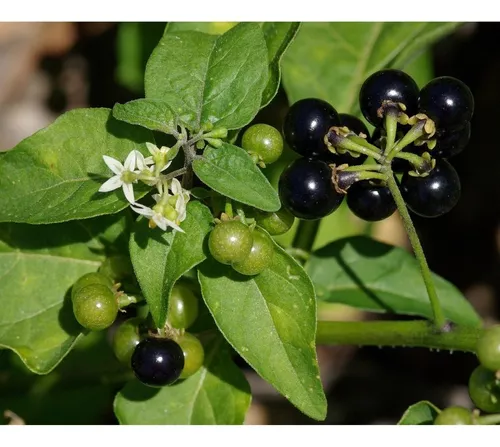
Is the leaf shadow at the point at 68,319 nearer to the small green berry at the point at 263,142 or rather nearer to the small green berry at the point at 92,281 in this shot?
the small green berry at the point at 92,281

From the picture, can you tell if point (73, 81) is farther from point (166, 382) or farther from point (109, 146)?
point (166, 382)

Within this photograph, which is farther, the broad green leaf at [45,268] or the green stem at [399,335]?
the broad green leaf at [45,268]

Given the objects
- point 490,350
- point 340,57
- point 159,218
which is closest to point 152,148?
point 159,218

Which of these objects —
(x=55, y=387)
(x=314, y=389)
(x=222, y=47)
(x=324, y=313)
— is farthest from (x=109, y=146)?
(x=324, y=313)

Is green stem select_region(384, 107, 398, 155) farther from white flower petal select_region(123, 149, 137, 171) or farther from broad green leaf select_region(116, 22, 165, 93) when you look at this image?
broad green leaf select_region(116, 22, 165, 93)

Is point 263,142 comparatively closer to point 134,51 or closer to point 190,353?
point 190,353

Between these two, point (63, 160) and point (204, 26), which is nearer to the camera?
point (63, 160)

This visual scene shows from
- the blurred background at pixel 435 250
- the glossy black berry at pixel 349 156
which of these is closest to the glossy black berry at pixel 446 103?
the glossy black berry at pixel 349 156

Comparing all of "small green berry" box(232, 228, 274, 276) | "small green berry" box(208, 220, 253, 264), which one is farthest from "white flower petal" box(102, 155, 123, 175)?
"small green berry" box(232, 228, 274, 276)
